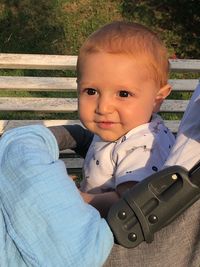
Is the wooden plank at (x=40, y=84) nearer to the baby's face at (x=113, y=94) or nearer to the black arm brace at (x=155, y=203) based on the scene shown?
the baby's face at (x=113, y=94)

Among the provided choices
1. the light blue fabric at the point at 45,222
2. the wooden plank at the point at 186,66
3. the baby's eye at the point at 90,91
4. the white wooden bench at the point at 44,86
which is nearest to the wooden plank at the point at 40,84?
the white wooden bench at the point at 44,86

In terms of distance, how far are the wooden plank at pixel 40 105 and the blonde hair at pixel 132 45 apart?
244cm

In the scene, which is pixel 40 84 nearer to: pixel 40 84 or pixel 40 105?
pixel 40 84

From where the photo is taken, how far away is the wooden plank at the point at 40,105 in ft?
13.6

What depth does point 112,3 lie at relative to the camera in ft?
25.4

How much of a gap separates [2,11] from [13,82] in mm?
3510

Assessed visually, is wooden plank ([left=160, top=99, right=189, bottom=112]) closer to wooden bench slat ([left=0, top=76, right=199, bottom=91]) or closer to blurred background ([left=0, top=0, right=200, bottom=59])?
wooden bench slat ([left=0, top=76, right=199, bottom=91])

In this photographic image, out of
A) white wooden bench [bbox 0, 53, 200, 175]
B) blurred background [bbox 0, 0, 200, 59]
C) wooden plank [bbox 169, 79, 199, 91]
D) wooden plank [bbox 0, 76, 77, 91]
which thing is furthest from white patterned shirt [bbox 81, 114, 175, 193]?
blurred background [bbox 0, 0, 200, 59]

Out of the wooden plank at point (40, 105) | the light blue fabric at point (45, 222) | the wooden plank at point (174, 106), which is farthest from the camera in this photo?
the wooden plank at point (174, 106)

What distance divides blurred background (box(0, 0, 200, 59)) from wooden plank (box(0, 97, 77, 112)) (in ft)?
9.42

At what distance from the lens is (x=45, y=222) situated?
122 cm

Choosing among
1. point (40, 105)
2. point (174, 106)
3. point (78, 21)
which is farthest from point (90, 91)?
point (78, 21)

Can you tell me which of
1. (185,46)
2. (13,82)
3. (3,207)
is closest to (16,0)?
(185,46)

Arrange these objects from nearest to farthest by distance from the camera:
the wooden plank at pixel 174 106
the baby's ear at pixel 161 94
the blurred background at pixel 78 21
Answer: the baby's ear at pixel 161 94
the wooden plank at pixel 174 106
the blurred background at pixel 78 21
